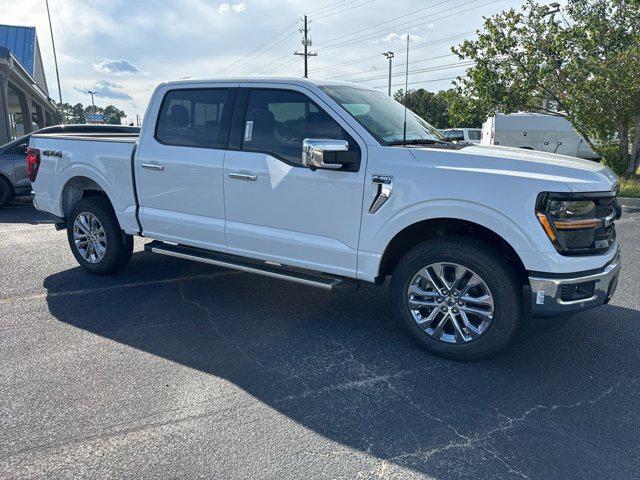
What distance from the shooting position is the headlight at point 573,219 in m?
3.23

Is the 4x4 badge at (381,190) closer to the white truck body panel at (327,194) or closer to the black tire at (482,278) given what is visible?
the white truck body panel at (327,194)

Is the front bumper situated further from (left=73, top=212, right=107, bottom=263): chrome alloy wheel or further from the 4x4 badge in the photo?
(left=73, top=212, right=107, bottom=263): chrome alloy wheel

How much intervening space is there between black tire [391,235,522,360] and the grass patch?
10.3 metres

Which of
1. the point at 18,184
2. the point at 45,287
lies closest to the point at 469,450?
the point at 45,287

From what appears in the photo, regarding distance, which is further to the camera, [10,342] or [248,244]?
[248,244]

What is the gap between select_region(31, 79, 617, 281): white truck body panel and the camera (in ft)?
10.9

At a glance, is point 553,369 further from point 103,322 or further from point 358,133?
point 103,322

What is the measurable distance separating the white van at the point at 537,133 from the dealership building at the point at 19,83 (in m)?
18.3

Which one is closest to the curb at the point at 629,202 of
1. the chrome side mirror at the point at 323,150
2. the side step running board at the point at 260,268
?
the side step running board at the point at 260,268

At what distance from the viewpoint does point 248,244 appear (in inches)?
174

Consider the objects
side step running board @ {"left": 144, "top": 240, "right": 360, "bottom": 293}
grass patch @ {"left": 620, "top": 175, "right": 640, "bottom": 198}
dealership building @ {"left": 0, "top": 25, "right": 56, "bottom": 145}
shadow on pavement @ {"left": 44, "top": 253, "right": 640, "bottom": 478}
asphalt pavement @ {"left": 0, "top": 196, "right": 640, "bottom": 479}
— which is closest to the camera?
asphalt pavement @ {"left": 0, "top": 196, "right": 640, "bottom": 479}

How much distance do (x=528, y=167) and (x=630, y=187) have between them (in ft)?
36.7

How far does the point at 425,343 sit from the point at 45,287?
4.05 m

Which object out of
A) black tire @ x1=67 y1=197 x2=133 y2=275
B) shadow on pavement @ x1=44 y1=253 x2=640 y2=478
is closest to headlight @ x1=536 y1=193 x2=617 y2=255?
shadow on pavement @ x1=44 y1=253 x2=640 y2=478
